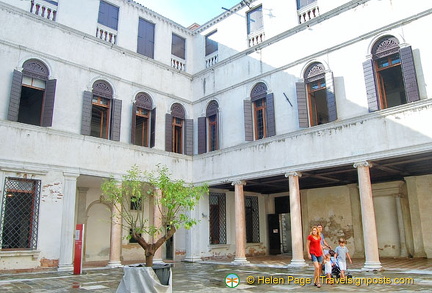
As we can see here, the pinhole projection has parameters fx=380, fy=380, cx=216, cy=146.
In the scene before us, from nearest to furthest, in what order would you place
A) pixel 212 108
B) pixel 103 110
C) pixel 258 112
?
pixel 103 110
pixel 258 112
pixel 212 108

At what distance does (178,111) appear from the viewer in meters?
17.2

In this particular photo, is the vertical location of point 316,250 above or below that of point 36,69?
below

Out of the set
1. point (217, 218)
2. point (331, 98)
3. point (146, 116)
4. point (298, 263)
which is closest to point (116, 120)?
point (146, 116)

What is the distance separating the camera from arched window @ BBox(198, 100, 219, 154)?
1672cm

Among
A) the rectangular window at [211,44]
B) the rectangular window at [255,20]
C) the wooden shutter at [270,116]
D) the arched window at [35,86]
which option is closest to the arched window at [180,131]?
the rectangular window at [211,44]

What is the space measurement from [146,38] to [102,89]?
3509 millimetres

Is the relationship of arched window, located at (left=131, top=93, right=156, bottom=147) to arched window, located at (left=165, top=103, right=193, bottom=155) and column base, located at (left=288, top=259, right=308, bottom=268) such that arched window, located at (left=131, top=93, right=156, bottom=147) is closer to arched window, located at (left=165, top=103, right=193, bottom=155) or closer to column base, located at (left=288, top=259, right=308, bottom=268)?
arched window, located at (left=165, top=103, right=193, bottom=155)

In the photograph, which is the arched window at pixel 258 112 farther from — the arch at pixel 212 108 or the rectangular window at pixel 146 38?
the rectangular window at pixel 146 38

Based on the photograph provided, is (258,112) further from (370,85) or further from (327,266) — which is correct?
(327,266)

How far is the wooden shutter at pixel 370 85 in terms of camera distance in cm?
1176

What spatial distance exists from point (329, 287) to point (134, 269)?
173 inches

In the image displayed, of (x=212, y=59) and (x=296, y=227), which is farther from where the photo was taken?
(x=212, y=59)

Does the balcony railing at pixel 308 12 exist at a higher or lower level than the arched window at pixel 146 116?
higher

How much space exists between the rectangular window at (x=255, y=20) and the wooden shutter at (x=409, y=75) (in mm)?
6209
